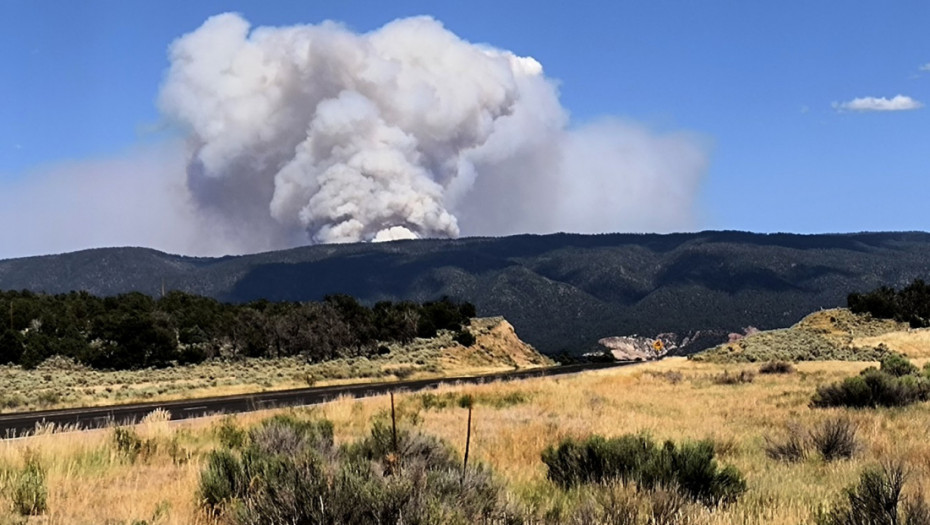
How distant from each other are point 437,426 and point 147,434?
16.7 feet

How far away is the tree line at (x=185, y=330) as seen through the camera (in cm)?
5469

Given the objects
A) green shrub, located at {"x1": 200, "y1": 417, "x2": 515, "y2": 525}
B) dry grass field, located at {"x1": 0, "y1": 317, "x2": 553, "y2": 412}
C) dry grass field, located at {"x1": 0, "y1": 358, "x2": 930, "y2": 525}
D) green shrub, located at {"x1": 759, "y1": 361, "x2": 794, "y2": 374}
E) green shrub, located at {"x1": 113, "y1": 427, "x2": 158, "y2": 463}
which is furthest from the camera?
green shrub, located at {"x1": 759, "y1": 361, "x2": 794, "y2": 374}

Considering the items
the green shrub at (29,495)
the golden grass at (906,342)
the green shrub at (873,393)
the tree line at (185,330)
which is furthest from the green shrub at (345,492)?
the golden grass at (906,342)

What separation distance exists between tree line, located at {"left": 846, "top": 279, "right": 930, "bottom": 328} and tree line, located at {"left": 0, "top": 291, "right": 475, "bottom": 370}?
36065 mm

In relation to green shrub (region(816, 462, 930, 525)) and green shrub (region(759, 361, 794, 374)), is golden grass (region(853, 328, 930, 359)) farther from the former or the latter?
green shrub (region(816, 462, 930, 525))

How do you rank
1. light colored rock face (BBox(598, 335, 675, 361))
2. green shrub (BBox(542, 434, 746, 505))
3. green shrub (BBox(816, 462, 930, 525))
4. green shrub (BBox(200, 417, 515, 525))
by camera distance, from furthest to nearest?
light colored rock face (BBox(598, 335, 675, 361)), green shrub (BBox(542, 434, 746, 505)), green shrub (BBox(816, 462, 930, 525)), green shrub (BBox(200, 417, 515, 525))

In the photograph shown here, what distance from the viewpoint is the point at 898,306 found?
7650 centimetres

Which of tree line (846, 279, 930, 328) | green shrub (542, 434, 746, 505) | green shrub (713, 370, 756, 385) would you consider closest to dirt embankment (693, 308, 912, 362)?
tree line (846, 279, 930, 328)

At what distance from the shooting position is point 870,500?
6672 mm

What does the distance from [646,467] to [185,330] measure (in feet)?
195

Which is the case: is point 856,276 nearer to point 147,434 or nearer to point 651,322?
point 651,322

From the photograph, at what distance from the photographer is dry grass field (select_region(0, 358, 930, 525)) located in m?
7.95

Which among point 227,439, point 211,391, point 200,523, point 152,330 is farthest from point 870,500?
point 152,330

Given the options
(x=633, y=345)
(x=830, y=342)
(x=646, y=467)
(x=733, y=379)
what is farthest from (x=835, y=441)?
(x=633, y=345)
